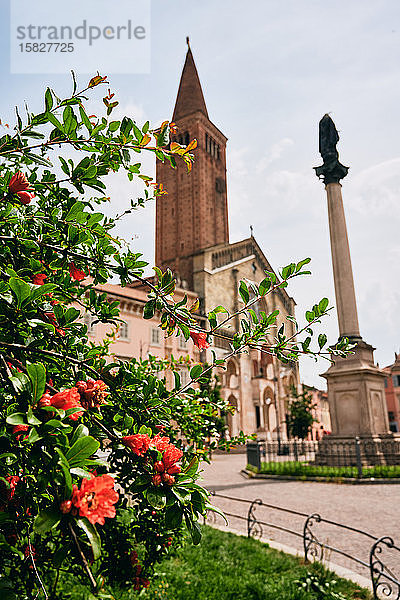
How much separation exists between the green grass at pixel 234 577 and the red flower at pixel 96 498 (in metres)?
3.64

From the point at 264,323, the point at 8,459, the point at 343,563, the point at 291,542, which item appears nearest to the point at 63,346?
the point at 8,459

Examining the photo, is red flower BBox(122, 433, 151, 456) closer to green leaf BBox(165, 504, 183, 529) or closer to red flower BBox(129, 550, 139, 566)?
green leaf BBox(165, 504, 183, 529)

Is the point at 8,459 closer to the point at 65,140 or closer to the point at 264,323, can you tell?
the point at 264,323

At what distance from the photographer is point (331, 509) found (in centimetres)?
1005

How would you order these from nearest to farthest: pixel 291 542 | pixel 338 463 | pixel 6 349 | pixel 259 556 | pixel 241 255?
1. pixel 6 349
2. pixel 259 556
3. pixel 291 542
4. pixel 338 463
5. pixel 241 255

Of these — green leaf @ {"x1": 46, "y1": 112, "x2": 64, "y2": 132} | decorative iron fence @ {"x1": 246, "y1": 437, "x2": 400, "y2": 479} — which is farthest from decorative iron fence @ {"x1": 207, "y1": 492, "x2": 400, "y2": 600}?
decorative iron fence @ {"x1": 246, "y1": 437, "x2": 400, "y2": 479}

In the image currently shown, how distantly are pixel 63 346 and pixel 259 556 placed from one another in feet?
18.1

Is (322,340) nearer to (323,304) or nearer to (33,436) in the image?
(323,304)

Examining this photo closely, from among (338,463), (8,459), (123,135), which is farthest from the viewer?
(338,463)

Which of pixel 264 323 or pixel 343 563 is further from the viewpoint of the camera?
Answer: pixel 343 563

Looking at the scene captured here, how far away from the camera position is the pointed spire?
172 ft

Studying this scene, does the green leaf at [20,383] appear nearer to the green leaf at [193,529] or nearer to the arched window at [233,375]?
the green leaf at [193,529]

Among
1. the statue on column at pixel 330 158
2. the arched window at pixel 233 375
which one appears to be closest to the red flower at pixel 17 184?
the statue on column at pixel 330 158

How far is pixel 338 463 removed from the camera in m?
15.8
